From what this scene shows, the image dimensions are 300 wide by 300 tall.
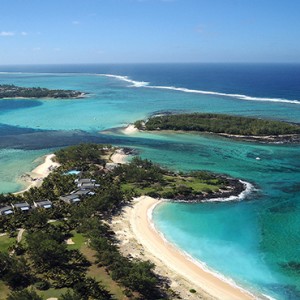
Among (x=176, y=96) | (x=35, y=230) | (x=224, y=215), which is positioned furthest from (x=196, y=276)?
(x=176, y=96)

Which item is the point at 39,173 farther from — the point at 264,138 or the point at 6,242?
the point at 264,138

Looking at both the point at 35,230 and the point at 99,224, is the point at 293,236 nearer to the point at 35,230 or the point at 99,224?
the point at 99,224

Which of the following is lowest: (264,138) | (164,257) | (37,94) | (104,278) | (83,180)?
(164,257)

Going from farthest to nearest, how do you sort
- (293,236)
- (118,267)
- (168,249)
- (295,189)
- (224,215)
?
(295,189), (224,215), (293,236), (168,249), (118,267)

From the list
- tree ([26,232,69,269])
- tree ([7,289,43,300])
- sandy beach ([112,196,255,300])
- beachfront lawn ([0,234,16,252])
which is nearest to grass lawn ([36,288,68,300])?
tree ([7,289,43,300])

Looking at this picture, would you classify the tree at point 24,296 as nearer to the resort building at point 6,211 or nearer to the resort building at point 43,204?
the resort building at point 6,211

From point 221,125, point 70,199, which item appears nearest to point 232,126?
point 221,125

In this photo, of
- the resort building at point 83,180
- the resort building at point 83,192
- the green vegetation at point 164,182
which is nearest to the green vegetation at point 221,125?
the green vegetation at point 164,182

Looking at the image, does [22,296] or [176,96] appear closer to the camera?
[22,296]
